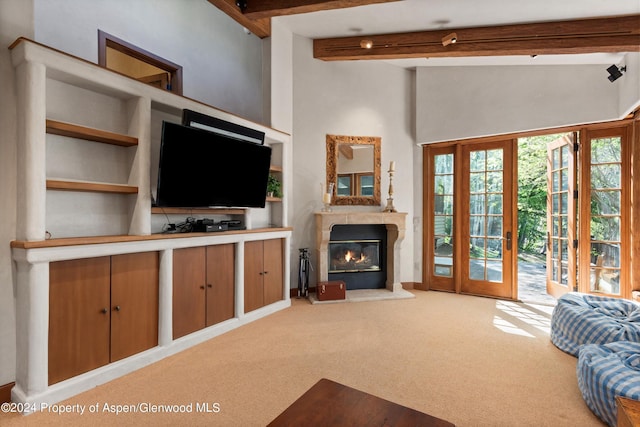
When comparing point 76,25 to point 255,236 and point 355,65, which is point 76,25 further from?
point 355,65

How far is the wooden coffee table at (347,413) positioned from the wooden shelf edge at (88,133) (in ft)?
7.69

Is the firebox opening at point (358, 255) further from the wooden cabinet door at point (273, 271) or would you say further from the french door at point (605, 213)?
the french door at point (605, 213)

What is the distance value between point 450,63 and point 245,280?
167 inches

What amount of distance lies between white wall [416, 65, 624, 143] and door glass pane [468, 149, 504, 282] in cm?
46

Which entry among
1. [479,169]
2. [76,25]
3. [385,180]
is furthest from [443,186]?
[76,25]

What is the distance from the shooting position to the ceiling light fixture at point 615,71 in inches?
146

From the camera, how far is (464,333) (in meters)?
3.42

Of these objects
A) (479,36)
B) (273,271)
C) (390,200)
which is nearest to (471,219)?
(390,200)

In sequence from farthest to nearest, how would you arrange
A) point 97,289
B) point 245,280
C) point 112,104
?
point 245,280 < point 112,104 < point 97,289

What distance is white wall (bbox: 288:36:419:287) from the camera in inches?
194

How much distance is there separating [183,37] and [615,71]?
16.8 feet

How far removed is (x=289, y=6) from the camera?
358 centimetres

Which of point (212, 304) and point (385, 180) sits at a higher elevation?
point (385, 180)

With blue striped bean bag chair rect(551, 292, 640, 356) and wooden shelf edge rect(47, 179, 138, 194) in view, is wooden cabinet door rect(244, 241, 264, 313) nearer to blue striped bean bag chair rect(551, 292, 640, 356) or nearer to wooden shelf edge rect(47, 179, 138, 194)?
wooden shelf edge rect(47, 179, 138, 194)
